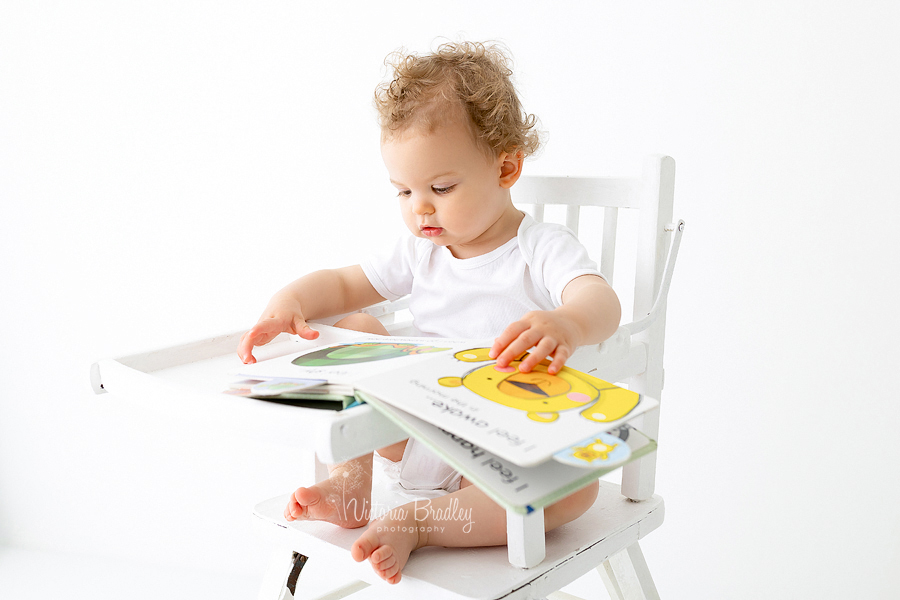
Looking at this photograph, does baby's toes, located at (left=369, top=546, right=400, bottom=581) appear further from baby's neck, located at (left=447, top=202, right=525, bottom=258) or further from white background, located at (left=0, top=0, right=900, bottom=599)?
baby's neck, located at (left=447, top=202, right=525, bottom=258)

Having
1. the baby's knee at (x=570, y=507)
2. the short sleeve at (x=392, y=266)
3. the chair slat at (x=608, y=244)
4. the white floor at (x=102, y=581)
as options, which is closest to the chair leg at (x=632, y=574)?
the baby's knee at (x=570, y=507)

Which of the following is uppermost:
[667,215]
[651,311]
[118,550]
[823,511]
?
[667,215]

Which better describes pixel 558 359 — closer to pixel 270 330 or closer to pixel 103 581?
pixel 270 330

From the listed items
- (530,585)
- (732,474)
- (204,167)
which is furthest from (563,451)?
(204,167)

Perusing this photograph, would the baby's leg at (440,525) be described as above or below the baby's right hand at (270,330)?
below

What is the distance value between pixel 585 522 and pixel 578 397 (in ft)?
1.17

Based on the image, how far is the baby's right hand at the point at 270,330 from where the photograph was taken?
84 centimetres

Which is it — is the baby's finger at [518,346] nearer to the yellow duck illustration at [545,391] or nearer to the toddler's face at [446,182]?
the yellow duck illustration at [545,391]

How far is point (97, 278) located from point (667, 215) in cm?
135

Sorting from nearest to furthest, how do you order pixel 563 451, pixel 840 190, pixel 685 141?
1. pixel 563 451
2. pixel 840 190
3. pixel 685 141

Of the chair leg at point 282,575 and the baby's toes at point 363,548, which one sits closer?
the baby's toes at point 363,548

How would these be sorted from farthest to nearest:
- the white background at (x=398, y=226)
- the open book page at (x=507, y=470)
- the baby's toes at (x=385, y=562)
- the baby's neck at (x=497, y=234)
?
the white background at (x=398, y=226) < the baby's neck at (x=497, y=234) < the baby's toes at (x=385, y=562) < the open book page at (x=507, y=470)

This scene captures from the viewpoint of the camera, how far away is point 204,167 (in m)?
1.73

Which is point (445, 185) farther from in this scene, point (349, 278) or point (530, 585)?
point (530, 585)
